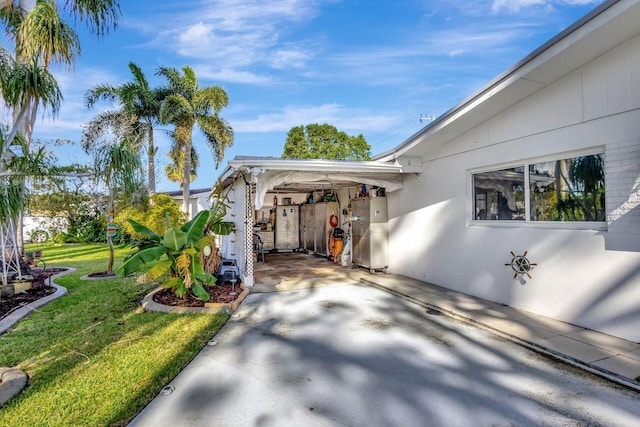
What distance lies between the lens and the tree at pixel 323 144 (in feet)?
105

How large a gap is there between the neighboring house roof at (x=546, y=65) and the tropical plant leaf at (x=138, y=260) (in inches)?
213

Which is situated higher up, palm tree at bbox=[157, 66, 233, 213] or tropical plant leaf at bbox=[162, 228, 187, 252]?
palm tree at bbox=[157, 66, 233, 213]

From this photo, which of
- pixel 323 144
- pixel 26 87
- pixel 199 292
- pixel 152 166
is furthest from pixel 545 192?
pixel 323 144

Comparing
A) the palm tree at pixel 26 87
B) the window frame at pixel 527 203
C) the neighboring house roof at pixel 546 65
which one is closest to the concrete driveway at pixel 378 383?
the window frame at pixel 527 203

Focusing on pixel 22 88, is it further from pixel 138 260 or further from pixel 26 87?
pixel 138 260

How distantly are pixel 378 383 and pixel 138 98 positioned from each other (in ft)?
62.2

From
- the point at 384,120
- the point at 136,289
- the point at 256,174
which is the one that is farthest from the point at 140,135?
the point at 384,120

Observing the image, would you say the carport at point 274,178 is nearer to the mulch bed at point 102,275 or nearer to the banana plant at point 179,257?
the banana plant at point 179,257

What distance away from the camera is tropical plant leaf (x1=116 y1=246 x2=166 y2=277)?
5.19 meters

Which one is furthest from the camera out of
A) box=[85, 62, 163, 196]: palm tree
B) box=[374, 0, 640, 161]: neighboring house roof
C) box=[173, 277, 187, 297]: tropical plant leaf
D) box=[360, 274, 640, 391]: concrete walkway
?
box=[85, 62, 163, 196]: palm tree

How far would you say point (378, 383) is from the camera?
3.40m

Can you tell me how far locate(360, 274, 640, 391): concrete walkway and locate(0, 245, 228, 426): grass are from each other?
387 centimetres

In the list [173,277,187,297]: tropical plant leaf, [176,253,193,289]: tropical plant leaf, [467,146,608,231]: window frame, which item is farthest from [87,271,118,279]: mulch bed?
[467,146,608,231]: window frame

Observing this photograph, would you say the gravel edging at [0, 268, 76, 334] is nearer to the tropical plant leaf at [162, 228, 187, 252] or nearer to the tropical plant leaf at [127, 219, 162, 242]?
the tropical plant leaf at [127, 219, 162, 242]
